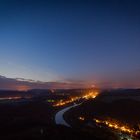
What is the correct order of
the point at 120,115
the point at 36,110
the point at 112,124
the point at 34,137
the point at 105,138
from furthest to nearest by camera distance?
the point at 36,110 < the point at 120,115 < the point at 112,124 < the point at 105,138 < the point at 34,137

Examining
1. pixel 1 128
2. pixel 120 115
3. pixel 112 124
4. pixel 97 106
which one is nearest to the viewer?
pixel 1 128

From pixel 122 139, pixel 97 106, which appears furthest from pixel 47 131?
pixel 97 106

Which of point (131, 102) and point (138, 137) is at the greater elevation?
point (131, 102)

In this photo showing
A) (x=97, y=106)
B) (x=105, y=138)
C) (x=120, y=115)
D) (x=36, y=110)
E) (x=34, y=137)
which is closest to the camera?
(x=34, y=137)

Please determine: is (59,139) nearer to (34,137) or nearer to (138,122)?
(34,137)

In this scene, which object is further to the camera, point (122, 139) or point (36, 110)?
point (36, 110)

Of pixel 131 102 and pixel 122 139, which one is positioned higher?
pixel 131 102

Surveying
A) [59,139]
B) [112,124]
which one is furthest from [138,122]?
[59,139]

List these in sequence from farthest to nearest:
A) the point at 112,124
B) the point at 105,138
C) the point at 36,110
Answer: the point at 36,110, the point at 112,124, the point at 105,138

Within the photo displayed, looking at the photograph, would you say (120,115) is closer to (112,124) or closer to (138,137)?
(112,124)
